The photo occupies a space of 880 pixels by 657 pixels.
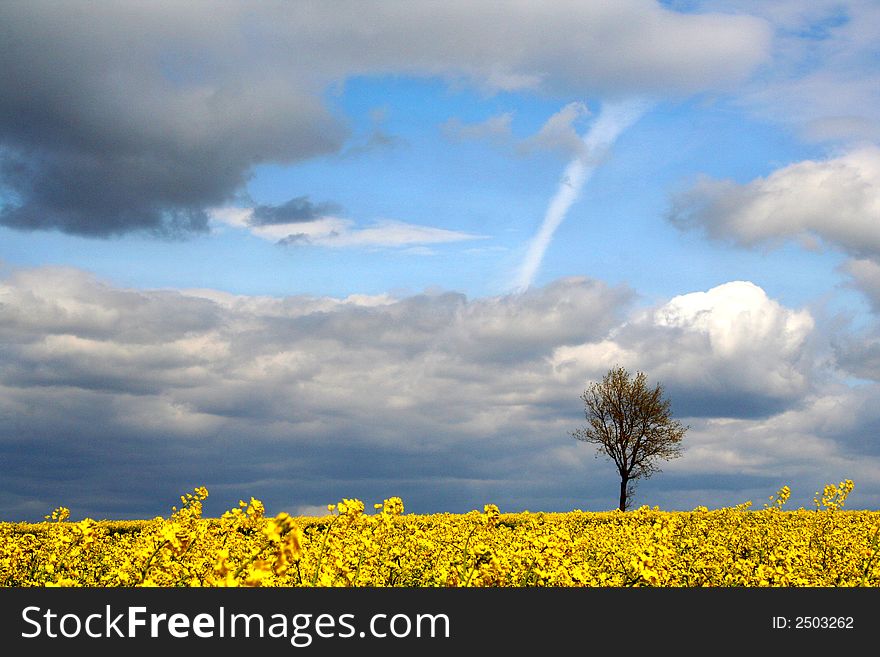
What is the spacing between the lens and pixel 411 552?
11.0m

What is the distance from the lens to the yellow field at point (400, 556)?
728 centimetres

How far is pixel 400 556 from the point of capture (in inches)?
407

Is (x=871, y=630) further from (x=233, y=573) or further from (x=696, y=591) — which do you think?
(x=233, y=573)

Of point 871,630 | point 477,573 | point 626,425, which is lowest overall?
point 871,630

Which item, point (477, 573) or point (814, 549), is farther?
point (814, 549)

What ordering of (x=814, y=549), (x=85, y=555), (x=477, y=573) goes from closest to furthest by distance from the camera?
(x=477, y=573), (x=85, y=555), (x=814, y=549)

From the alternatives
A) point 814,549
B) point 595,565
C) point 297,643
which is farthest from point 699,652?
point 814,549

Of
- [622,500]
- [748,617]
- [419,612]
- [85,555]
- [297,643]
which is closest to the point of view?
[297,643]

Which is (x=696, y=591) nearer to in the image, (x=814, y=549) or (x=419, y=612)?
(x=419, y=612)

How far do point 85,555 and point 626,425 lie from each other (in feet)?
110

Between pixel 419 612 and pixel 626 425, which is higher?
pixel 626 425

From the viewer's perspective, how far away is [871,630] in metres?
7.04

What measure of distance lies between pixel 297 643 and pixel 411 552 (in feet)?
18.2

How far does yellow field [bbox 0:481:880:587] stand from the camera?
287 inches
